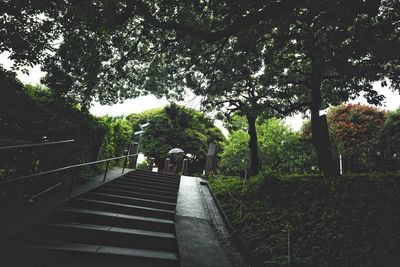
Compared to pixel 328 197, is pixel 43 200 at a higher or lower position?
lower

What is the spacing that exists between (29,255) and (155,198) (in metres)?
4.17

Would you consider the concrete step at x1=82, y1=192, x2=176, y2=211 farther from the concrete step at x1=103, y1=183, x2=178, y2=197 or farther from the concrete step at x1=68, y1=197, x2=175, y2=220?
the concrete step at x1=103, y1=183, x2=178, y2=197

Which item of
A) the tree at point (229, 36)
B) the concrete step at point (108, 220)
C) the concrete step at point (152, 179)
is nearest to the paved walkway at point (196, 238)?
the concrete step at point (108, 220)

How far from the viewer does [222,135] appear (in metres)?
29.5

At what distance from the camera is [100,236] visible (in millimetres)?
4801

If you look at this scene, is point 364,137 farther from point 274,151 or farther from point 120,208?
point 120,208

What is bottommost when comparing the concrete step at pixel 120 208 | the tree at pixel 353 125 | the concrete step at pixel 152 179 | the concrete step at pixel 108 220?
the concrete step at pixel 108 220

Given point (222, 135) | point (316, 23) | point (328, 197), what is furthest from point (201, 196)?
point (222, 135)

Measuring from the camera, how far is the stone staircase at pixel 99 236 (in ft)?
12.9

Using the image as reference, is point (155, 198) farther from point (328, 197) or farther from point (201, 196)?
point (328, 197)

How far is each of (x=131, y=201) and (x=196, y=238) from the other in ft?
7.90

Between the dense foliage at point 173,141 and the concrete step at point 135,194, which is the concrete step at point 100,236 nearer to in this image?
the concrete step at point 135,194

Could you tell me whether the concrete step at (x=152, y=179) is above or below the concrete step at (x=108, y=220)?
above

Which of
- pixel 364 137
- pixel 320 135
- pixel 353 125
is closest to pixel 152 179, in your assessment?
pixel 320 135
